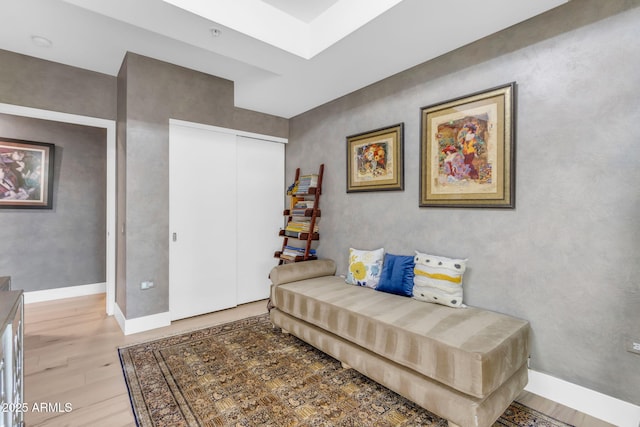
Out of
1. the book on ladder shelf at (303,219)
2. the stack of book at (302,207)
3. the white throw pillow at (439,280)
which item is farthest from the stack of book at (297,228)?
the white throw pillow at (439,280)

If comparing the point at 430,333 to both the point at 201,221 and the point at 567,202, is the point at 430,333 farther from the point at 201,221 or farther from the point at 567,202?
the point at 201,221

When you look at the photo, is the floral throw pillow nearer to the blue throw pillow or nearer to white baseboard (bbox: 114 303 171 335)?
the blue throw pillow

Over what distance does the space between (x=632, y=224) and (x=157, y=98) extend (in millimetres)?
3876

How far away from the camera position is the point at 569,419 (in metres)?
1.79

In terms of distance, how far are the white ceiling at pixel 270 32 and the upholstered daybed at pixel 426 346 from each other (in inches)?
80.6

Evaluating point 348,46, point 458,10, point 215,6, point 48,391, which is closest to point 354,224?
point 348,46

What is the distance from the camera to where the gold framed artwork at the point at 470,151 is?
7.19 ft

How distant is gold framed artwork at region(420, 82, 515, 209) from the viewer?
2191 millimetres

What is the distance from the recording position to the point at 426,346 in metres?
1.74

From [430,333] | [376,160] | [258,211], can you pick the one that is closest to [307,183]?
[258,211]

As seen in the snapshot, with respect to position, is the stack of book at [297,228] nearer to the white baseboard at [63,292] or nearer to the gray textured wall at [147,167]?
the gray textured wall at [147,167]

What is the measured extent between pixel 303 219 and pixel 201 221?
4.11ft

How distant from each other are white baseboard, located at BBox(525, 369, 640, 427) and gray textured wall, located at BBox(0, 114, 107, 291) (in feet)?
17.4

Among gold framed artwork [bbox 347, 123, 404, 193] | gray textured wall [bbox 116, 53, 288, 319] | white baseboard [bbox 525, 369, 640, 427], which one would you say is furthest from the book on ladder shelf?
white baseboard [bbox 525, 369, 640, 427]
